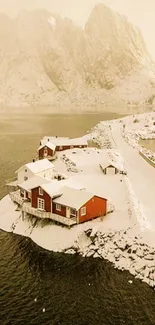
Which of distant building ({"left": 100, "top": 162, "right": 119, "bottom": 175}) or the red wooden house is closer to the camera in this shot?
the red wooden house

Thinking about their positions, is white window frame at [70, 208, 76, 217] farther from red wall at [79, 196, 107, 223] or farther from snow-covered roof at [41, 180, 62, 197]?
snow-covered roof at [41, 180, 62, 197]

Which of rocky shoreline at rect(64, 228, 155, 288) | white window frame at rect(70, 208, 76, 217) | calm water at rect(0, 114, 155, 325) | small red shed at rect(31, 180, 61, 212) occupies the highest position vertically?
small red shed at rect(31, 180, 61, 212)

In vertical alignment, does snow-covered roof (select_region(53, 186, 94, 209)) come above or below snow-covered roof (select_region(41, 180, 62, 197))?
below

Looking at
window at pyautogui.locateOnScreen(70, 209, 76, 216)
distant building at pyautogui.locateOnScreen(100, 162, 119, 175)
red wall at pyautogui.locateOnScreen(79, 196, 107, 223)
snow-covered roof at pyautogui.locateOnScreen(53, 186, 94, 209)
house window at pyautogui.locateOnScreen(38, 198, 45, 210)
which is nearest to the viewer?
snow-covered roof at pyautogui.locateOnScreen(53, 186, 94, 209)

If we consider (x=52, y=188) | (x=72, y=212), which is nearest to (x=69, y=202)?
(x=72, y=212)

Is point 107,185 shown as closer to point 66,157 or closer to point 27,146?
point 66,157

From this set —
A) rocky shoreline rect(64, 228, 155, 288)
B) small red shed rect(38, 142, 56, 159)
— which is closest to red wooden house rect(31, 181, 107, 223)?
rocky shoreline rect(64, 228, 155, 288)

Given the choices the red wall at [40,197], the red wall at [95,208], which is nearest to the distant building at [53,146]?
the red wall at [40,197]
